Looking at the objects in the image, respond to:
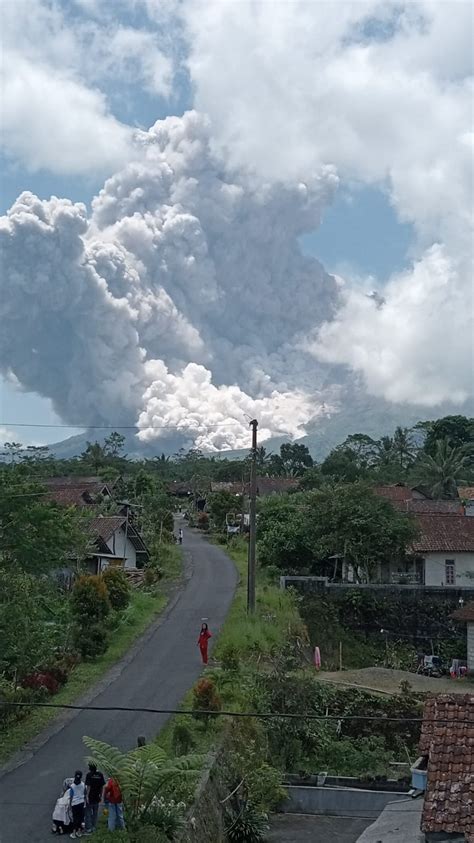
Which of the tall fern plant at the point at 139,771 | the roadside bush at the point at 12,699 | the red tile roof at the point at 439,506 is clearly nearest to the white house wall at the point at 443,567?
the red tile roof at the point at 439,506

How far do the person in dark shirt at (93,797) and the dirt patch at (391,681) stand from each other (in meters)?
15.7

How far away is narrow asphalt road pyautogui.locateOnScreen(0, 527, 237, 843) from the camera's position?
15.4m

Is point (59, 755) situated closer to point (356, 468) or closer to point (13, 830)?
point (13, 830)

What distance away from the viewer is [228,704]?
21.7m

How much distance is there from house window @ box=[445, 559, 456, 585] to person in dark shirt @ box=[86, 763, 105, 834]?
31954 mm

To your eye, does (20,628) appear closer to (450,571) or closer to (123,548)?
(123,548)

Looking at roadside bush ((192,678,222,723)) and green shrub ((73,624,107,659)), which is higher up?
green shrub ((73,624,107,659))

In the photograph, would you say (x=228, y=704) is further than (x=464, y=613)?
No

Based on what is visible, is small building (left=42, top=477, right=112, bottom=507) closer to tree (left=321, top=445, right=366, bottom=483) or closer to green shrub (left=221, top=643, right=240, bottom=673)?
tree (left=321, top=445, right=366, bottom=483)

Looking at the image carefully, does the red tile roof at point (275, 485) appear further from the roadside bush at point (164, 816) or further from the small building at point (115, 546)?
the roadside bush at point (164, 816)

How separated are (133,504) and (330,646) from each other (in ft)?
101

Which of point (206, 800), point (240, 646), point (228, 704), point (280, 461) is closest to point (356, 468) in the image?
point (280, 461)

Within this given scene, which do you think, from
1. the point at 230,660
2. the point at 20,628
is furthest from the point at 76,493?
the point at 20,628

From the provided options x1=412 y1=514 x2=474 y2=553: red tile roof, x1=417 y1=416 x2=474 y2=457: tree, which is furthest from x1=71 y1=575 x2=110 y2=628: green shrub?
x1=417 y1=416 x2=474 y2=457: tree
